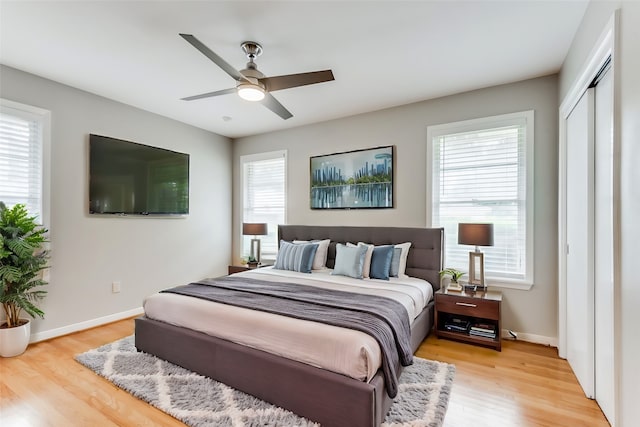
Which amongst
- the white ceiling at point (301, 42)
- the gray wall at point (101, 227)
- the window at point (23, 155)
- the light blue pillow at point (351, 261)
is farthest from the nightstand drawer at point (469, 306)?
the window at point (23, 155)

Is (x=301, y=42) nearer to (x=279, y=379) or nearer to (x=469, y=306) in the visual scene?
(x=279, y=379)

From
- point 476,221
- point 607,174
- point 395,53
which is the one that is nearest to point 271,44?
point 395,53

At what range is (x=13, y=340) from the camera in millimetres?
2693

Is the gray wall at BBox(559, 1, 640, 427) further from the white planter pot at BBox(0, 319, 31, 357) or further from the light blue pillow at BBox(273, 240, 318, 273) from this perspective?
the white planter pot at BBox(0, 319, 31, 357)

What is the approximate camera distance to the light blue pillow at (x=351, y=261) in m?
3.29

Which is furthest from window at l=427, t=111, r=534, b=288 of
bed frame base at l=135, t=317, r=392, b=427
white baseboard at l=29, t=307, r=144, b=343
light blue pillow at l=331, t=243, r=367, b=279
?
white baseboard at l=29, t=307, r=144, b=343

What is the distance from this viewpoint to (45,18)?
7.13 ft

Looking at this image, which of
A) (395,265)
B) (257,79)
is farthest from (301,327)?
(257,79)

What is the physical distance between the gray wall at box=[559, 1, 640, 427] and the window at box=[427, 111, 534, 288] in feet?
5.64

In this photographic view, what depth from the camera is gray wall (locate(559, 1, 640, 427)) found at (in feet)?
4.17

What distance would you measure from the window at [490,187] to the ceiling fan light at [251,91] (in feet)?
7.11

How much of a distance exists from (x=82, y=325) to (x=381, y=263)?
3432 mm

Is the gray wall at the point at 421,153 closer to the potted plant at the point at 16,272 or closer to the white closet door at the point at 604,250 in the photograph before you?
Result: the white closet door at the point at 604,250

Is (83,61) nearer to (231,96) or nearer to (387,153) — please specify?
(231,96)
